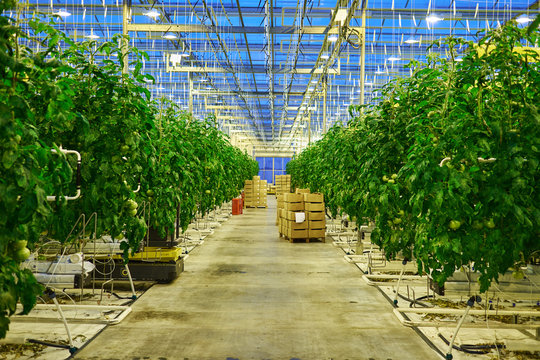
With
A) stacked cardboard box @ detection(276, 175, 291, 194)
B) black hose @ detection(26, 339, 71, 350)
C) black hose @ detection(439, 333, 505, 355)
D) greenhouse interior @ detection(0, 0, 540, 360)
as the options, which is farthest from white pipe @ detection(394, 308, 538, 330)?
stacked cardboard box @ detection(276, 175, 291, 194)

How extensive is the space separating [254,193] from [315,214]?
11935 mm

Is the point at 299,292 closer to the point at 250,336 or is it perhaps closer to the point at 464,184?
the point at 250,336

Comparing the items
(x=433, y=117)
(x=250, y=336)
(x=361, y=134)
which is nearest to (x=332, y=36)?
(x=361, y=134)

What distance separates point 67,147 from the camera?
4242 mm

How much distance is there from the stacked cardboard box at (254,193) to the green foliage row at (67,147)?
1525 cm

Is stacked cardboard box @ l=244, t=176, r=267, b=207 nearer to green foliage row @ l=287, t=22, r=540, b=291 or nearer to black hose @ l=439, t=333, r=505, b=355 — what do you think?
black hose @ l=439, t=333, r=505, b=355

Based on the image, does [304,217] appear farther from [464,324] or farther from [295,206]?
[464,324]

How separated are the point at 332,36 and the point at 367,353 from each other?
326 inches

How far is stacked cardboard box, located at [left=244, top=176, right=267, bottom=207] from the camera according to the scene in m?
23.0

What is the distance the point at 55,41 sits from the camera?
3.58m

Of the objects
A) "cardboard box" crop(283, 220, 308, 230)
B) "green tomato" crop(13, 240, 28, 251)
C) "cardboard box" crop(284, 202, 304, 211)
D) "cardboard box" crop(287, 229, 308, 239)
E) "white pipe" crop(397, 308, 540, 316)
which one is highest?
"green tomato" crop(13, 240, 28, 251)

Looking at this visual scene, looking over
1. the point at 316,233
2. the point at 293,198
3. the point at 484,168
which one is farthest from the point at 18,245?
the point at 316,233

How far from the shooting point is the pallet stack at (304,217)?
11.0m

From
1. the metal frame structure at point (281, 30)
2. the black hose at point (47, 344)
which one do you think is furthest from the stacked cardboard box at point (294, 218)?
the black hose at point (47, 344)
